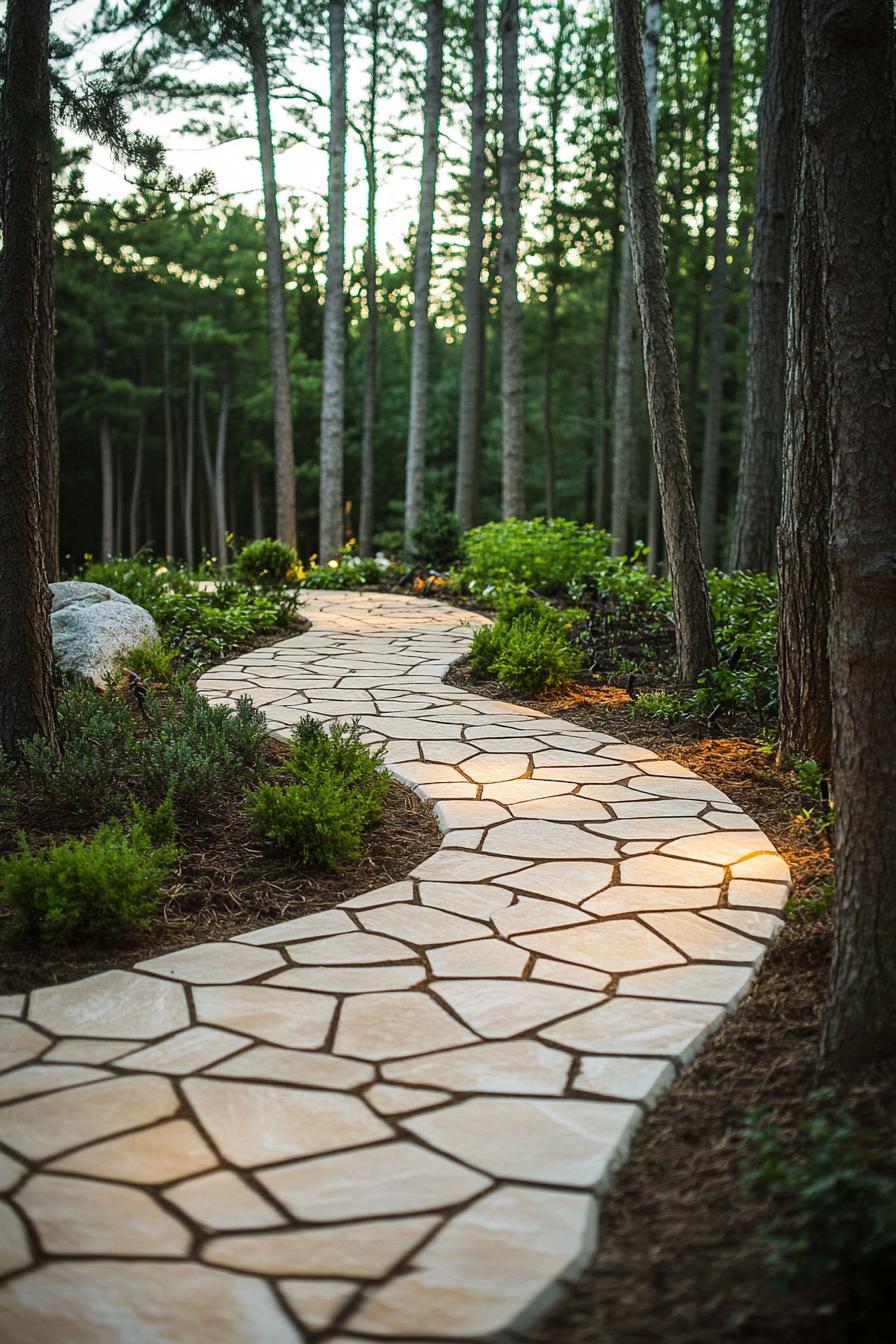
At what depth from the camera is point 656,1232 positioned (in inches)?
86.0

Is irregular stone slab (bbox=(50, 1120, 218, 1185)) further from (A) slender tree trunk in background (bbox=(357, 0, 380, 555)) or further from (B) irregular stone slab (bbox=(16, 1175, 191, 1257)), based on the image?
(A) slender tree trunk in background (bbox=(357, 0, 380, 555))

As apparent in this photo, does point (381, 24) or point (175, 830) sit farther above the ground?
point (381, 24)

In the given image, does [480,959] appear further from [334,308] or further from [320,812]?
[334,308]

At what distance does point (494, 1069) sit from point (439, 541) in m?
11.5

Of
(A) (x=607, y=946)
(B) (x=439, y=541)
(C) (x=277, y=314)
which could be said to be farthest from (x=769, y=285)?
(C) (x=277, y=314)

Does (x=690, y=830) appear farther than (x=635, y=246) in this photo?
No

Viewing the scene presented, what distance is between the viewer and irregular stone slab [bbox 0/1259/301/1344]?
1.89 meters

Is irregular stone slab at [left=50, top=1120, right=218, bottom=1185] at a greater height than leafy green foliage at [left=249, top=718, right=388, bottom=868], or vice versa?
leafy green foliage at [left=249, top=718, right=388, bottom=868]

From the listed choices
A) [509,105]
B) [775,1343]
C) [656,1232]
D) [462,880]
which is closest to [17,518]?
[462,880]

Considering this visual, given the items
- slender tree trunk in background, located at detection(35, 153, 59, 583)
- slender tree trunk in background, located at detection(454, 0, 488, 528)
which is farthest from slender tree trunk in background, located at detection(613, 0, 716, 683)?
slender tree trunk in background, located at detection(454, 0, 488, 528)

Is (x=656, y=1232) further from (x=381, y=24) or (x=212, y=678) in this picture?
(x=381, y=24)

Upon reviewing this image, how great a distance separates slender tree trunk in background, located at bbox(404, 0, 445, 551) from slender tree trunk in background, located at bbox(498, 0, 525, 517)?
4.06 feet

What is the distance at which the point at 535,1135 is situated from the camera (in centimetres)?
253

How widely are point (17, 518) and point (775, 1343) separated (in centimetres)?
457
